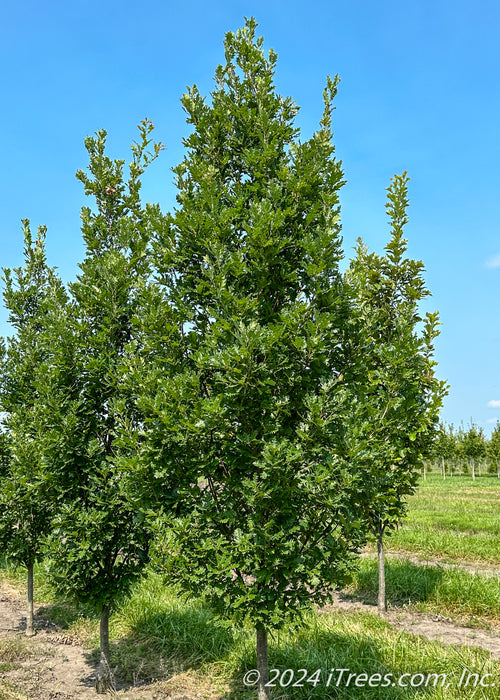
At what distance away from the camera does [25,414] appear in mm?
10922

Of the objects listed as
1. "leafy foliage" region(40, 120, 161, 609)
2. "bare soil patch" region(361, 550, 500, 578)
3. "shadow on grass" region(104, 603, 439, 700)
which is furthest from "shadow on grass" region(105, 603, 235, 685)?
"bare soil patch" region(361, 550, 500, 578)

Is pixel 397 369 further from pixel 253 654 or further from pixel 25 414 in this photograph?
pixel 25 414

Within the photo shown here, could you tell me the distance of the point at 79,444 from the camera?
7.36 meters

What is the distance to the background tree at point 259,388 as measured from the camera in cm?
470

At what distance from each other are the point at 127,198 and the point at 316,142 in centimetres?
429

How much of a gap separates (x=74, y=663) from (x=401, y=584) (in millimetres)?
7178

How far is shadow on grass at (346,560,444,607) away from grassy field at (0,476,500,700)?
2cm

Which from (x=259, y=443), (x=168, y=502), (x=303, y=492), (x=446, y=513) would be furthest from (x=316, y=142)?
(x=446, y=513)

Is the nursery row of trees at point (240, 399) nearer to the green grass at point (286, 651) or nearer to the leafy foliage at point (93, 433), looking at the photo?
the leafy foliage at point (93, 433)

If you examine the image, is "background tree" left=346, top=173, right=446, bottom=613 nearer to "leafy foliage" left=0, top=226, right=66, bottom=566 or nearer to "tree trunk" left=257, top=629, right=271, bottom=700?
"tree trunk" left=257, top=629, right=271, bottom=700

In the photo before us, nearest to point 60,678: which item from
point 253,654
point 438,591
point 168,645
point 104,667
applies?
point 104,667

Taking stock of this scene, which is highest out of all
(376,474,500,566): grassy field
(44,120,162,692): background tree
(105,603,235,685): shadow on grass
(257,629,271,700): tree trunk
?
(44,120,162,692): background tree

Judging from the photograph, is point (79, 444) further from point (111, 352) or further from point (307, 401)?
point (307, 401)

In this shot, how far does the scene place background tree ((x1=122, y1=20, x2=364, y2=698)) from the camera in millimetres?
4699
